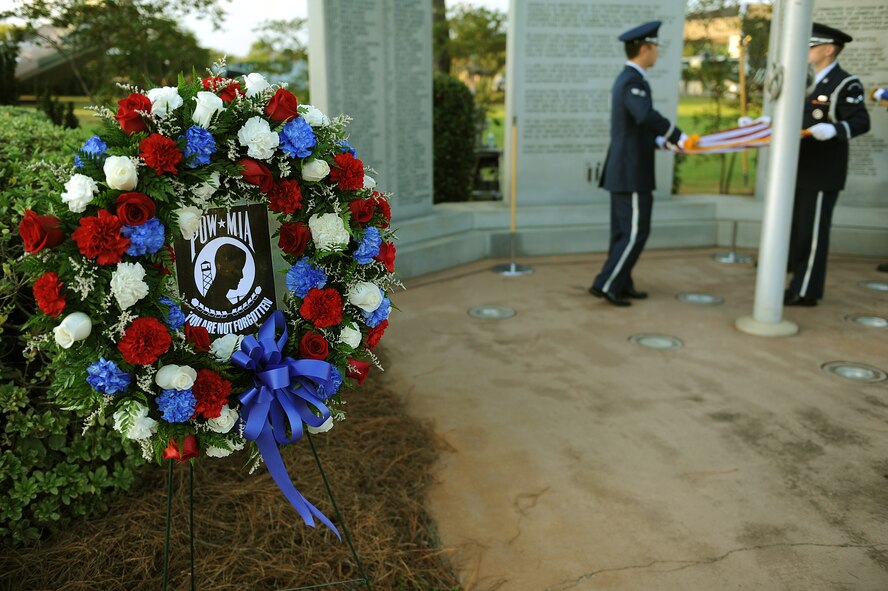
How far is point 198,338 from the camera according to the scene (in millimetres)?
1903

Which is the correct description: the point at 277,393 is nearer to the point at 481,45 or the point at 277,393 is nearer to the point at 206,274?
the point at 206,274

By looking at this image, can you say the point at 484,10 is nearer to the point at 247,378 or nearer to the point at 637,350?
the point at 637,350

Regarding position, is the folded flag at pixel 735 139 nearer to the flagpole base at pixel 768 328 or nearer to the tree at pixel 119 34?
the flagpole base at pixel 768 328

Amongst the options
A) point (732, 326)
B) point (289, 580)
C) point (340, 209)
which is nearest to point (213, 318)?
point (340, 209)

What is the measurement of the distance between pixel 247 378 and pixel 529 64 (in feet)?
18.3

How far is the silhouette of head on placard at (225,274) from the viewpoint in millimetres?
1992

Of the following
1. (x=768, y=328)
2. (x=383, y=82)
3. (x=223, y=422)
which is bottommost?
(x=768, y=328)

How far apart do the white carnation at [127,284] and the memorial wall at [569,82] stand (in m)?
5.39

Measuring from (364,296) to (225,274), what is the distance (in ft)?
1.20

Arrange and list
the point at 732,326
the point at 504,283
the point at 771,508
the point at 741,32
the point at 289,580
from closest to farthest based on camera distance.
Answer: the point at 289,580 < the point at 771,508 < the point at 732,326 < the point at 504,283 < the point at 741,32

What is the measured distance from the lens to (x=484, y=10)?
996cm

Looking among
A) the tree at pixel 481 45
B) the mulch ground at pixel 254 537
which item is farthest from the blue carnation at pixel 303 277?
the tree at pixel 481 45

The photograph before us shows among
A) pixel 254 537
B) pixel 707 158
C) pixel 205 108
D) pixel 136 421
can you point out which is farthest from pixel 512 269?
pixel 136 421

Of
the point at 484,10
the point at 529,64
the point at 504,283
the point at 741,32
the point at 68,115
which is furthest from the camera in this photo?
the point at 484,10
